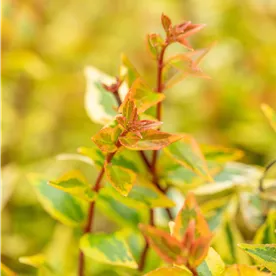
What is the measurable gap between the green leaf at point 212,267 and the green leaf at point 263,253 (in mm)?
31

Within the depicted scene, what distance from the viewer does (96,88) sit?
2.29 ft

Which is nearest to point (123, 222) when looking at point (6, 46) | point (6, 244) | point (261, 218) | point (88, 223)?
point (88, 223)

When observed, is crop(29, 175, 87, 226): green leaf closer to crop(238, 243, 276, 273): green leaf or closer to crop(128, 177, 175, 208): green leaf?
crop(128, 177, 175, 208): green leaf

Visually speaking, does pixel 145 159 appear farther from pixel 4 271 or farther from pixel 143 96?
pixel 4 271

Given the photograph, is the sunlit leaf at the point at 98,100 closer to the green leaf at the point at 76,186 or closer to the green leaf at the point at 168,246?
the green leaf at the point at 76,186

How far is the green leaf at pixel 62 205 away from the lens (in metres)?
0.65

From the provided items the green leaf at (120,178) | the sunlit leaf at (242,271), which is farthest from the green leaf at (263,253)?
the green leaf at (120,178)

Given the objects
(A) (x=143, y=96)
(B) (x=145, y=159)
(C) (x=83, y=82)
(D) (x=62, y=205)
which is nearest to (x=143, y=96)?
(A) (x=143, y=96)

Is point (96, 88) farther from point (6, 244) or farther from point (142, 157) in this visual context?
point (6, 244)

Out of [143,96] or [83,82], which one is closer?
[143,96]

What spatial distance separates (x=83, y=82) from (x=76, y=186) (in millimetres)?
1038

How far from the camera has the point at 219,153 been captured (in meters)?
0.64

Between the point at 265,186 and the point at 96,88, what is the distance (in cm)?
27

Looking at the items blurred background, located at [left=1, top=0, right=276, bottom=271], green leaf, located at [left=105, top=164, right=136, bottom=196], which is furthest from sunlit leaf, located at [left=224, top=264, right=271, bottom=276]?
blurred background, located at [left=1, top=0, right=276, bottom=271]
